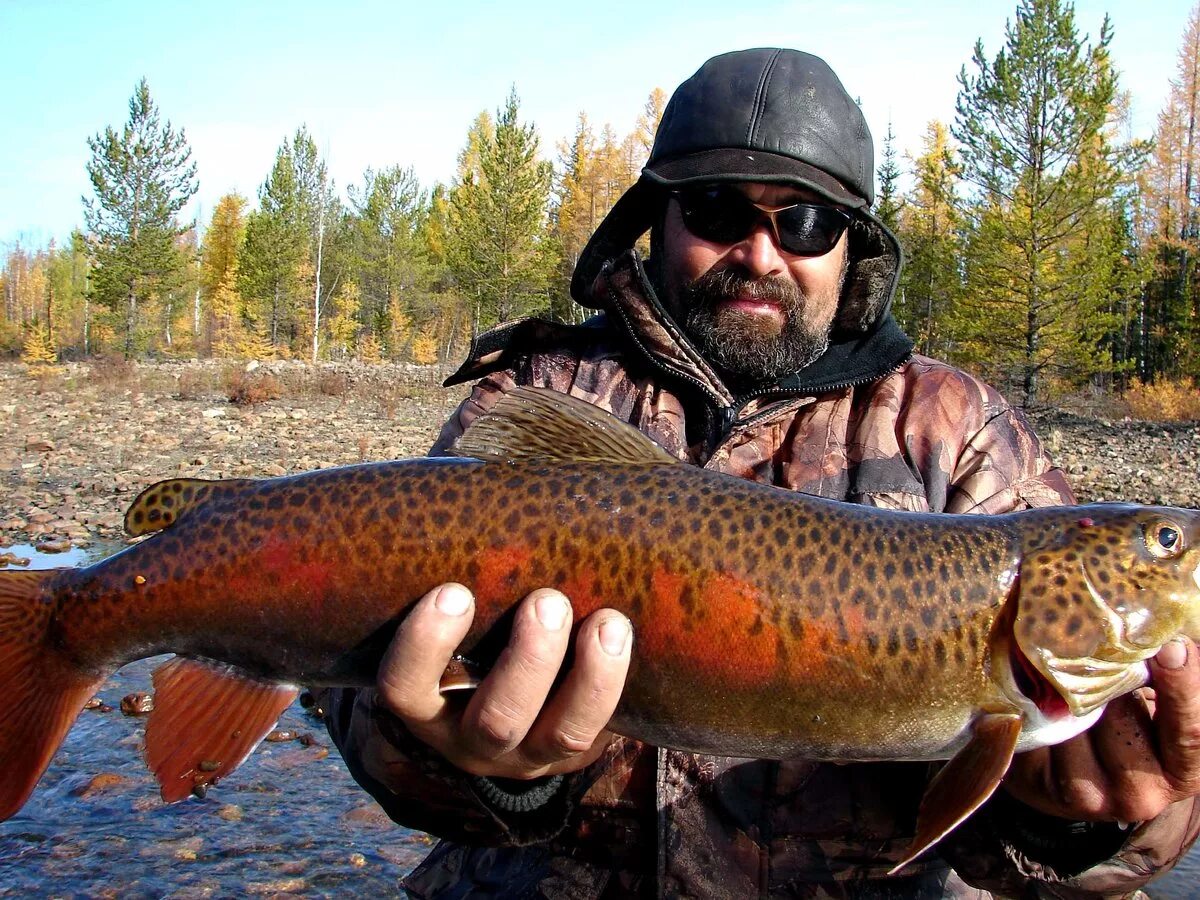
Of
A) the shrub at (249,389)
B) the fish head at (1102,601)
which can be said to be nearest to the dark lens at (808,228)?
the fish head at (1102,601)

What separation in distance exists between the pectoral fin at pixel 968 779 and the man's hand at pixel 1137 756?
29 centimetres

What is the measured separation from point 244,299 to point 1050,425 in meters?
40.2

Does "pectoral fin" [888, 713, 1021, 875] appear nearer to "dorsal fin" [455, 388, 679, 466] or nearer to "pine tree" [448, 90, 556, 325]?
"dorsal fin" [455, 388, 679, 466]

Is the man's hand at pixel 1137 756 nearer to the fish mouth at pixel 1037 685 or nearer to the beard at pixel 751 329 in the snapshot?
the fish mouth at pixel 1037 685

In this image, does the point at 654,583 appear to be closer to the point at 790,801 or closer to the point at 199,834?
the point at 790,801

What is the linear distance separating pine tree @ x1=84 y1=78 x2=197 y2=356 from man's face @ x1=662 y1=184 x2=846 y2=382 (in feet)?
136

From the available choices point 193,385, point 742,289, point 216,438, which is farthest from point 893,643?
point 193,385

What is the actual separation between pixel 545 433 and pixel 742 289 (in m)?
1.26

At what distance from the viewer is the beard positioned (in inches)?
123

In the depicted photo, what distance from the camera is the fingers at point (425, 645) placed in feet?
6.48

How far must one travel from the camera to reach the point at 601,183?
181ft

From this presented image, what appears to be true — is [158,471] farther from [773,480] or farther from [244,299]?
[244,299]

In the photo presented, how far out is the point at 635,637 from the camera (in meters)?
2.03

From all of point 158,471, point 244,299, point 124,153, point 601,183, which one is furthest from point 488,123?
point 158,471
